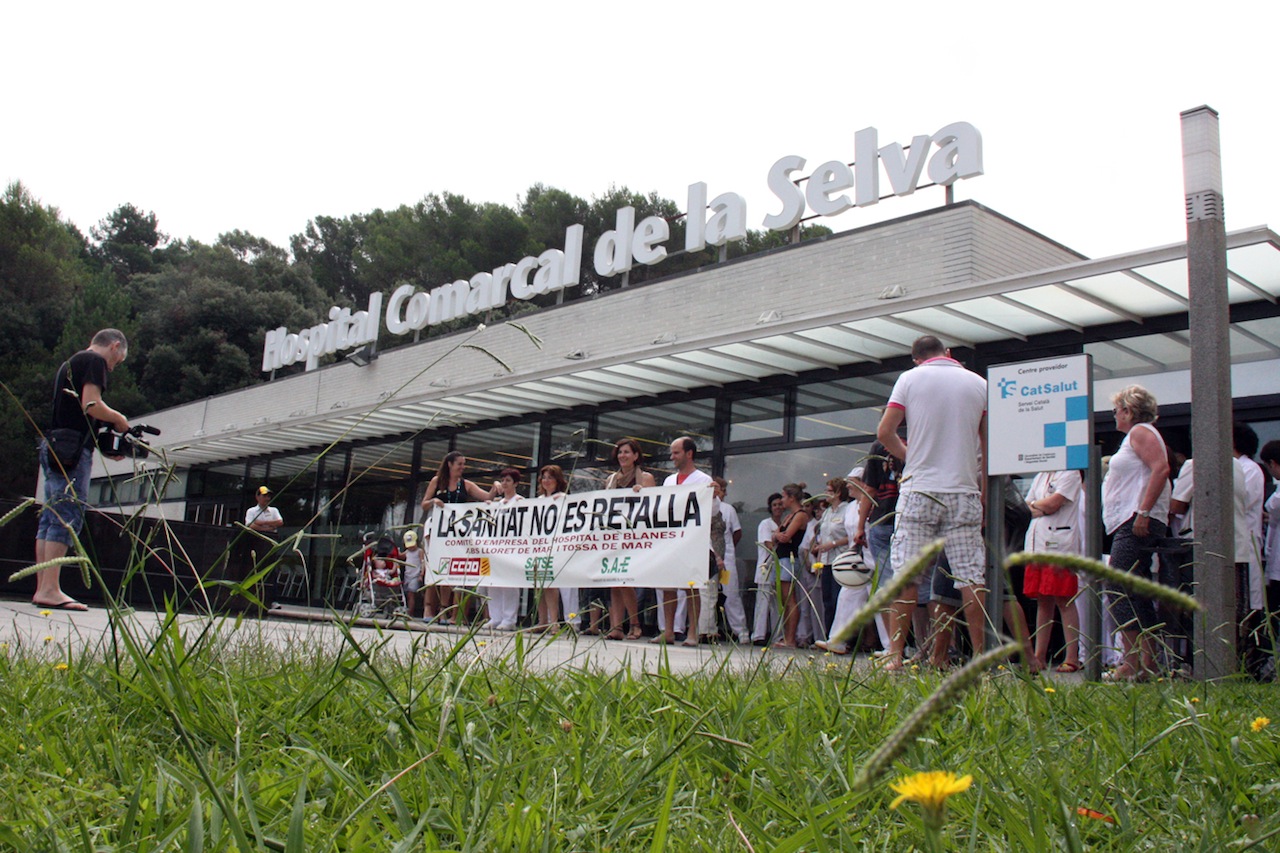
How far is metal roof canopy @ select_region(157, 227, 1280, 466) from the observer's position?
8.34 meters

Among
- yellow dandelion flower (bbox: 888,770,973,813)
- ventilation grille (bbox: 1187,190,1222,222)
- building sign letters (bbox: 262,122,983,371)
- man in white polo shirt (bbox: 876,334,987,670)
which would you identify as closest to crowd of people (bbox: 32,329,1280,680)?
man in white polo shirt (bbox: 876,334,987,670)

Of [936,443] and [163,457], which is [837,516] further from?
[163,457]

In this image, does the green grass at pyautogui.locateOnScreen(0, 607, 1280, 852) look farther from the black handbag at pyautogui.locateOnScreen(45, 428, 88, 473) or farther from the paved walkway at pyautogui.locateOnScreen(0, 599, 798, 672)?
the black handbag at pyautogui.locateOnScreen(45, 428, 88, 473)

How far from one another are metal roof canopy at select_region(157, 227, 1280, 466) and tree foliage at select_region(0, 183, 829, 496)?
22892mm

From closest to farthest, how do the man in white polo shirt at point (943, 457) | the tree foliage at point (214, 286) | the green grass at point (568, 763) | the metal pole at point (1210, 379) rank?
the green grass at point (568, 763)
the metal pole at point (1210, 379)
the man in white polo shirt at point (943, 457)
the tree foliage at point (214, 286)

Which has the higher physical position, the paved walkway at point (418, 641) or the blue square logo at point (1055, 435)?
the blue square logo at point (1055, 435)

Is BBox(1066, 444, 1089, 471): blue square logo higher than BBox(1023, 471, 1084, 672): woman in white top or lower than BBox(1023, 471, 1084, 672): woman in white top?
higher

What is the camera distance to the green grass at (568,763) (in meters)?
1.37

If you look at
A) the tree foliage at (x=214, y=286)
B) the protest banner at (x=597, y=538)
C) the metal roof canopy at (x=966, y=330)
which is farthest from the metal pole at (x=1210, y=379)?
the tree foliage at (x=214, y=286)

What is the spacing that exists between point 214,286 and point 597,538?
126ft

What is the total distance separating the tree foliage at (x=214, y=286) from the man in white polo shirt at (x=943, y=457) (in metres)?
30.2

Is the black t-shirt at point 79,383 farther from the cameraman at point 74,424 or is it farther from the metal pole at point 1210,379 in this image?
the metal pole at point 1210,379

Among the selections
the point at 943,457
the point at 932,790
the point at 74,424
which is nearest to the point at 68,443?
the point at 74,424

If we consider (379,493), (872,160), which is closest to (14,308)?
(379,493)
